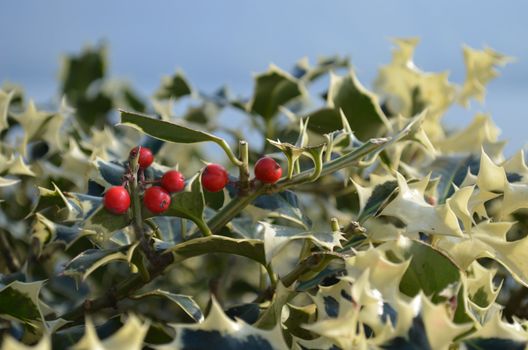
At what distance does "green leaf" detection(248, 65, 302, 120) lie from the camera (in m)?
1.27

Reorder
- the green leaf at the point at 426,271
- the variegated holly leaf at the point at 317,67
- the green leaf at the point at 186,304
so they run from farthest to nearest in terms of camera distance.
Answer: the variegated holly leaf at the point at 317,67
the green leaf at the point at 186,304
the green leaf at the point at 426,271

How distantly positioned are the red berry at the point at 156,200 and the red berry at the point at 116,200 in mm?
19

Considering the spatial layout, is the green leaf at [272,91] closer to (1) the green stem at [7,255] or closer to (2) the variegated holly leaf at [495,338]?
(1) the green stem at [7,255]

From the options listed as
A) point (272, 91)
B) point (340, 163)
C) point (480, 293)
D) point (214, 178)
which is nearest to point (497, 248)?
point (480, 293)

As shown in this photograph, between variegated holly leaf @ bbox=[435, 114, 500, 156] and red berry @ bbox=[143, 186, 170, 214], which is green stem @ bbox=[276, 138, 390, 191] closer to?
red berry @ bbox=[143, 186, 170, 214]

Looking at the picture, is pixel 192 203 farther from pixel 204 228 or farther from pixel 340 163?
pixel 340 163

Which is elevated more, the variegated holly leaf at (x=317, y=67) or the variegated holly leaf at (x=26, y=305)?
the variegated holly leaf at (x=26, y=305)

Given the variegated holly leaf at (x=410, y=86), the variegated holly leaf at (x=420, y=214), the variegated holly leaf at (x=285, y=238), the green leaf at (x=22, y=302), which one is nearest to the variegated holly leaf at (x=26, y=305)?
the green leaf at (x=22, y=302)

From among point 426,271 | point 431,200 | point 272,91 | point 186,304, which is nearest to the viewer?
point 426,271

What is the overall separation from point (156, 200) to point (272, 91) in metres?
0.61

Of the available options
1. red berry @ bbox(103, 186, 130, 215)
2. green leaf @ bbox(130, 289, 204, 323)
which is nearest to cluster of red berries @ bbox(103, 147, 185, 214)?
red berry @ bbox(103, 186, 130, 215)

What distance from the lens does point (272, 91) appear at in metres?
1.29

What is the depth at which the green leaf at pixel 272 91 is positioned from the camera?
127 cm

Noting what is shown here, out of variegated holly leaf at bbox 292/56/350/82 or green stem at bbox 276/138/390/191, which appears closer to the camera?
green stem at bbox 276/138/390/191
